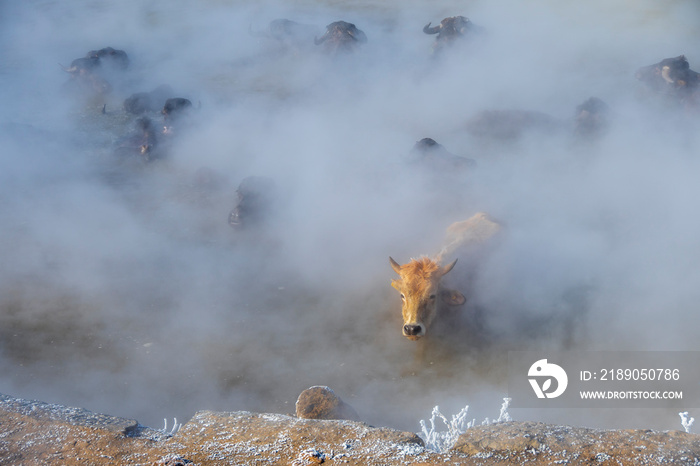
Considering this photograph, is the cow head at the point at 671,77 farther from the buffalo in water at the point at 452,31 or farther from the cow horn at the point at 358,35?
the cow horn at the point at 358,35

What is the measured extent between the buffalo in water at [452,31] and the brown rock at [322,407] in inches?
382

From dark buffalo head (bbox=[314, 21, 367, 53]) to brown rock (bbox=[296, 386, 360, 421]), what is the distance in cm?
955

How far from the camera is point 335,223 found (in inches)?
323

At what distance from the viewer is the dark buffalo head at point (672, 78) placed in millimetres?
10852

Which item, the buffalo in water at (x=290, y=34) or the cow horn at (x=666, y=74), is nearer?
the cow horn at (x=666, y=74)

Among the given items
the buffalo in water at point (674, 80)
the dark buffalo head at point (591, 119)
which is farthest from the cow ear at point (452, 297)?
the buffalo in water at point (674, 80)

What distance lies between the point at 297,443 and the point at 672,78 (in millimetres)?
9898

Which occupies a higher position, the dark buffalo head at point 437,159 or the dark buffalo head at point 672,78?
the dark buffalo head at point 672,78

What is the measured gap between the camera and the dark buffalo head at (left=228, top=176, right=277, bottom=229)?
→ 8.21 meters

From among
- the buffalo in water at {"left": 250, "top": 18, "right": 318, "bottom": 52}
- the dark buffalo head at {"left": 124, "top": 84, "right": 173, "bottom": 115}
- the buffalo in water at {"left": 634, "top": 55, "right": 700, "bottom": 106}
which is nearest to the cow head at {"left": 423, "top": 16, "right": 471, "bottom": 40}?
the buffalo in water at {"left": 250, "top": 18, "right": 318, "bottom": 52}

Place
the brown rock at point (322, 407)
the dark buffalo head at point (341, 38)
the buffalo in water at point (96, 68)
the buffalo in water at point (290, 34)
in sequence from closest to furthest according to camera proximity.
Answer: the brown rock at point (322, 407) < the buffalo in water at point (96, 68) < the dark buffalo head at point (341, 38) < the buffalo in water at point (290, 34)

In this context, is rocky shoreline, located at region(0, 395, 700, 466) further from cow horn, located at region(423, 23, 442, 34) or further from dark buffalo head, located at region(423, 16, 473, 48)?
cow horn, located at region(423, 23, 442, 34)

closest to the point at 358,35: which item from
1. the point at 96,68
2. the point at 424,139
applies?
the point at 96,68

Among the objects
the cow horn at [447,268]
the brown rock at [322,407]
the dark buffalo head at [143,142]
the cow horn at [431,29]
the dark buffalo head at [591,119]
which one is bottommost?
the brown rock at [322,407]
